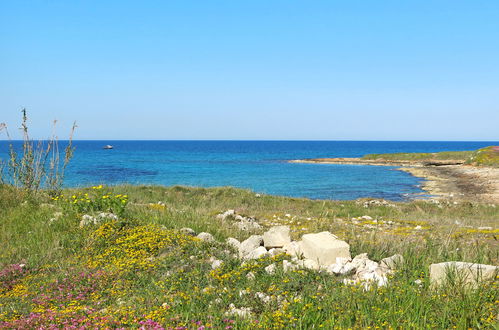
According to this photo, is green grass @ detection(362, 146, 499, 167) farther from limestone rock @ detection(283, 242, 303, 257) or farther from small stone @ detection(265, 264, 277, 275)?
small stone @ detection(265, 264, 277, 275)

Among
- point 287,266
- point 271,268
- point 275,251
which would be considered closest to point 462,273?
point 287,266

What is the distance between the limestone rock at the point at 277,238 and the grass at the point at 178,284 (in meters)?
0.98

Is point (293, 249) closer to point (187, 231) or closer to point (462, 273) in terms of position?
point (187, 231)

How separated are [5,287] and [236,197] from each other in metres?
16.4

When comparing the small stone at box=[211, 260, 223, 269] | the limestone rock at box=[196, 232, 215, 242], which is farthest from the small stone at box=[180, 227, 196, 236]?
the small stone at box=[211, 260, 223, 269]

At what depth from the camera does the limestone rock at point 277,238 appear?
809 centimetres

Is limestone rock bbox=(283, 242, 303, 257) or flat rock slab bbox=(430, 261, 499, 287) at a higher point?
flat rock slab bbox=(430, 261, 499, 287)

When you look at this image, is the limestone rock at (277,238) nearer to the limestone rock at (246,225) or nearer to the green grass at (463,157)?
the limestone rock at (246,225)

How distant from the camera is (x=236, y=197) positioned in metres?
22.7

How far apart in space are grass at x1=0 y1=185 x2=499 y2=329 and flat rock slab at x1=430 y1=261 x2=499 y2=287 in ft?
0.54

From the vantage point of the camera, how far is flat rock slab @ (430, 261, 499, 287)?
528cm

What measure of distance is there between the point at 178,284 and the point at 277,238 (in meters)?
2.78

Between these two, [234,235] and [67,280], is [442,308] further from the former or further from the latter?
[67,280]

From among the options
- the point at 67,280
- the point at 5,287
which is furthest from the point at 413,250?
the point at 5,287
